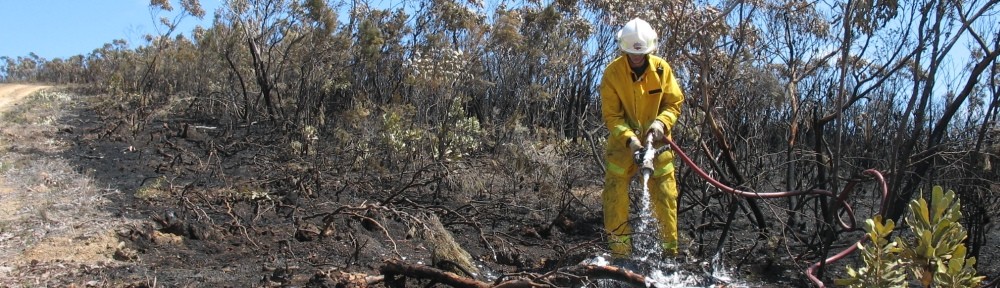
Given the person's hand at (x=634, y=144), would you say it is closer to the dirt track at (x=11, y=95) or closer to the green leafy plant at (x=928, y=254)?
the green leafy plant at (x=928, y=254)

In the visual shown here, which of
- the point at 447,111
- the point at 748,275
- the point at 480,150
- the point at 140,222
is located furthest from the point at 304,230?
the point at 480,150

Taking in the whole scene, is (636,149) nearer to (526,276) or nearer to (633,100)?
(633,100)

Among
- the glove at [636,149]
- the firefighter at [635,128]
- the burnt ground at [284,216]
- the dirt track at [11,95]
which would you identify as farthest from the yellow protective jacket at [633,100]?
the dirt track at [11,95]

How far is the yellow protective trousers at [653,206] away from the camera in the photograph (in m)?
4.96

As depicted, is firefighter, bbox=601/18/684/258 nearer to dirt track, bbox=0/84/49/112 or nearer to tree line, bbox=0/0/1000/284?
tree line, bbox=0/0/1000/284

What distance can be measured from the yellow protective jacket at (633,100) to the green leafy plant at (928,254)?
228cm

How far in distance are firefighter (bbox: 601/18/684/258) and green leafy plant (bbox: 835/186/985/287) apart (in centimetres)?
219

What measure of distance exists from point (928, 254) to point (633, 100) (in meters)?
2.62

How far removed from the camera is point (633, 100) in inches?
198

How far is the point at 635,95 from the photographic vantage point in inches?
197

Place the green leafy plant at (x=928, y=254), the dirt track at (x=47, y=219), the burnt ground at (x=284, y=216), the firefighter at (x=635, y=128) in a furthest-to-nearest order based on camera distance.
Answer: the firefighter at (x=635, y=128)
the burnt ground at (x=284, y=216)
the dirt track at (x=47, y=219)
the green leafy plant at (x=928, y=254)

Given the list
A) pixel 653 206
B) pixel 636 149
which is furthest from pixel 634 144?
pixel 653 206

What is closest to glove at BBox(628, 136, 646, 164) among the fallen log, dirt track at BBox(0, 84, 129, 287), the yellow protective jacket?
the yellow protective jacket

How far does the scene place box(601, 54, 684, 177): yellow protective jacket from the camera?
497 centimetres
